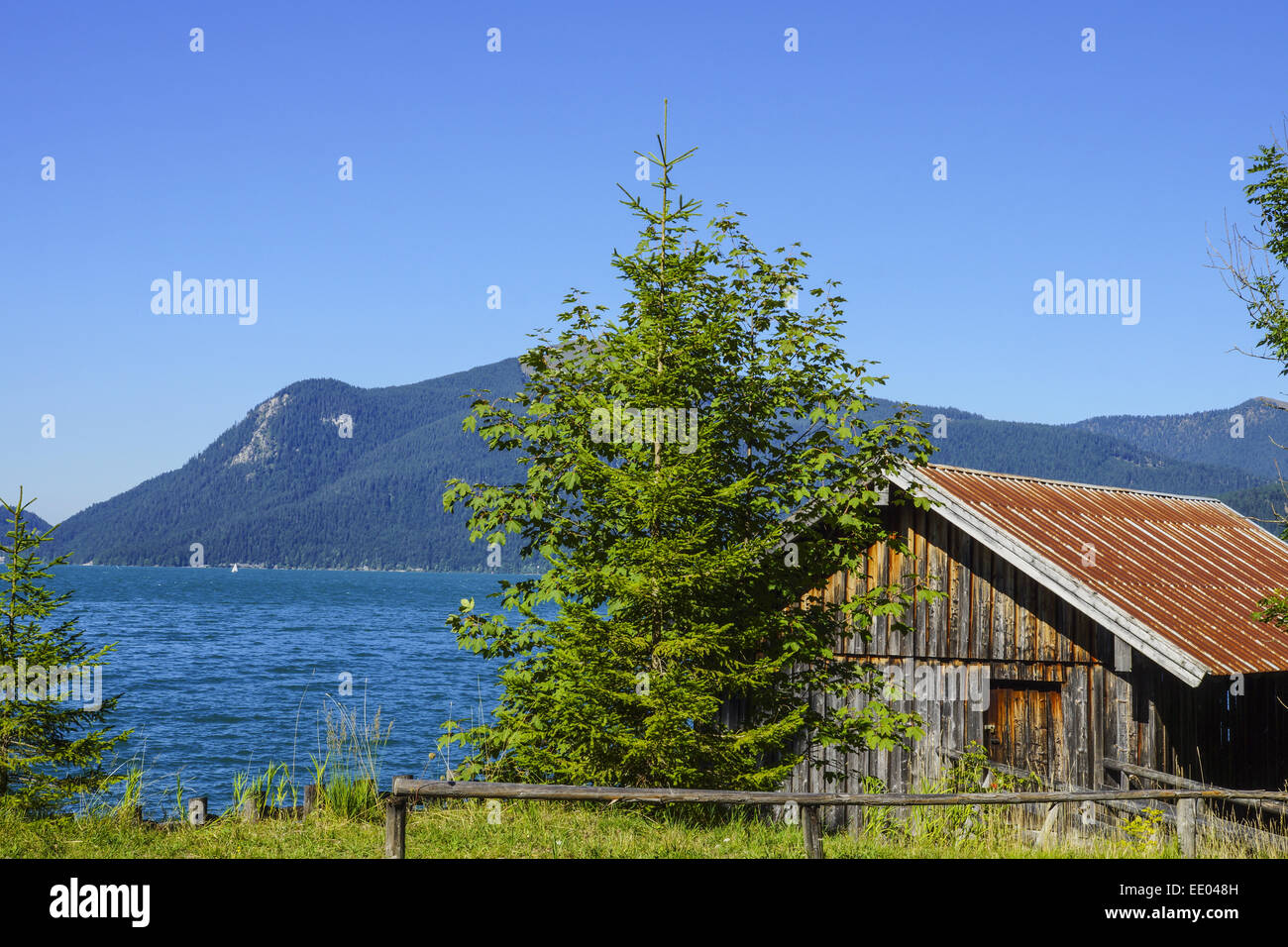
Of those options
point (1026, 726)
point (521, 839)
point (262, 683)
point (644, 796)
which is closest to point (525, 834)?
point (521, 839)

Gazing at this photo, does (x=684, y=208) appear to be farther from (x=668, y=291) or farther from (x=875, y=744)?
(x=875, y=744)

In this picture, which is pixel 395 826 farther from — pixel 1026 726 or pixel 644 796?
pixel 1026 726

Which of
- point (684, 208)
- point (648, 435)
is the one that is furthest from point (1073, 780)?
point (684, 208)

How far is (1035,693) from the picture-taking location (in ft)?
49.3

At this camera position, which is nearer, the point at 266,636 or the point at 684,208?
the point at 684,208

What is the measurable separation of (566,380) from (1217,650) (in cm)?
875

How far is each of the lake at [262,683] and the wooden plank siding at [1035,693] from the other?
6.95 metres

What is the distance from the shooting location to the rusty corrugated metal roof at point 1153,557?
13.6 metres

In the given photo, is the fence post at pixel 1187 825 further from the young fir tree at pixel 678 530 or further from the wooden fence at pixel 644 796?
the young fir tree at pixel 678 530

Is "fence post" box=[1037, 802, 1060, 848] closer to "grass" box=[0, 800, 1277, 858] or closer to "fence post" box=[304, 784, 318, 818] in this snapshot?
"grass" box=[0, 800, 1277, 858]

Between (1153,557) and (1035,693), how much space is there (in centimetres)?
354

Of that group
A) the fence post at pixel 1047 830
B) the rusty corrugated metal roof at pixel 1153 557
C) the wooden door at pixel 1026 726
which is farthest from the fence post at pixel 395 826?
the wooden door at pixel 1026 726

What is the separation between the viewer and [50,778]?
11.4m
